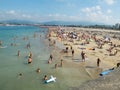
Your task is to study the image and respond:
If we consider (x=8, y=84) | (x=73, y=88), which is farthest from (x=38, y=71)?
(x=73, y=88)

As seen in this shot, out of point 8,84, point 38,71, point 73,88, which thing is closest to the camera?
point 73,88

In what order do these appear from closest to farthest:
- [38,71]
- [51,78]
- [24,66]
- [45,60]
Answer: [51,78] < [38,71] < [24,66] < [45,60]

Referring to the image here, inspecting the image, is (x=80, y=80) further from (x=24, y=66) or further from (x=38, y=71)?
(x=24, y=66)

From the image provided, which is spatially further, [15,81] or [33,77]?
[33,77]

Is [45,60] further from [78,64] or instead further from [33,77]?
[33,77]

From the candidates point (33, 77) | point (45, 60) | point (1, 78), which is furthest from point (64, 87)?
point (45, 60)

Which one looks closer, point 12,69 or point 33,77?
point 33,77

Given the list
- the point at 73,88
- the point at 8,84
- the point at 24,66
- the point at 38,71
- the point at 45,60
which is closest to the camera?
the point at 73,88

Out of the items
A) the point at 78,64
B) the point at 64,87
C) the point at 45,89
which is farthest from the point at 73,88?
the point at 78,64

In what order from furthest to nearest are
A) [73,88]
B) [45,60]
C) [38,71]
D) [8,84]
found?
1. [45,60]
2. [38,71]
3. [8,84]
4. [73,88]
